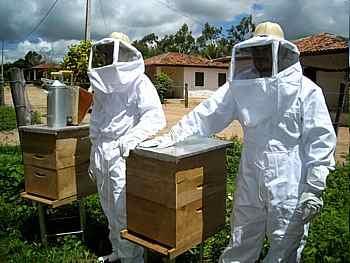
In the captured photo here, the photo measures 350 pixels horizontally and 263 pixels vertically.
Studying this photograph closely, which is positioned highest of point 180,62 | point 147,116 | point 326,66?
point 180,62

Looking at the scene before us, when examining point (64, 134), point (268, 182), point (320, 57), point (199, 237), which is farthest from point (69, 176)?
point (320, 57)

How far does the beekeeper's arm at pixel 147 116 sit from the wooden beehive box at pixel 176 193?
27 cm

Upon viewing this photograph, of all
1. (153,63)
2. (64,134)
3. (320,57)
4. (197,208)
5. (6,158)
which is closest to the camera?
(197,208)

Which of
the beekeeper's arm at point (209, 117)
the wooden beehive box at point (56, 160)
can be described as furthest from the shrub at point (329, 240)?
the wooden beehive box at point (56, 160)

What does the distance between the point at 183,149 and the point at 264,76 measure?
0.61 m

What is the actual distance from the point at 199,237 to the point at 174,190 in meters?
0.44

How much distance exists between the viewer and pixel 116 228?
305cm

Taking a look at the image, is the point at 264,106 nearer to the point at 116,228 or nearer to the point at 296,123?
the point at 296,123

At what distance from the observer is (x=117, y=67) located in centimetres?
282

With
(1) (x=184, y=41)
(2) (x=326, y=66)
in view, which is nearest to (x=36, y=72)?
(2) (x=326, y=66)

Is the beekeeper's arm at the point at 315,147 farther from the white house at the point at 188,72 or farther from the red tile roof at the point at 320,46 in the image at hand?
the white house at the point at 188,72

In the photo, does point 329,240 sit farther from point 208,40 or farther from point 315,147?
point 208,40

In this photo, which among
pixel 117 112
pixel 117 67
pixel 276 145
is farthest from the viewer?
pixel 117 112

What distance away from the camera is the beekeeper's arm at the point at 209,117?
8.36 feet
